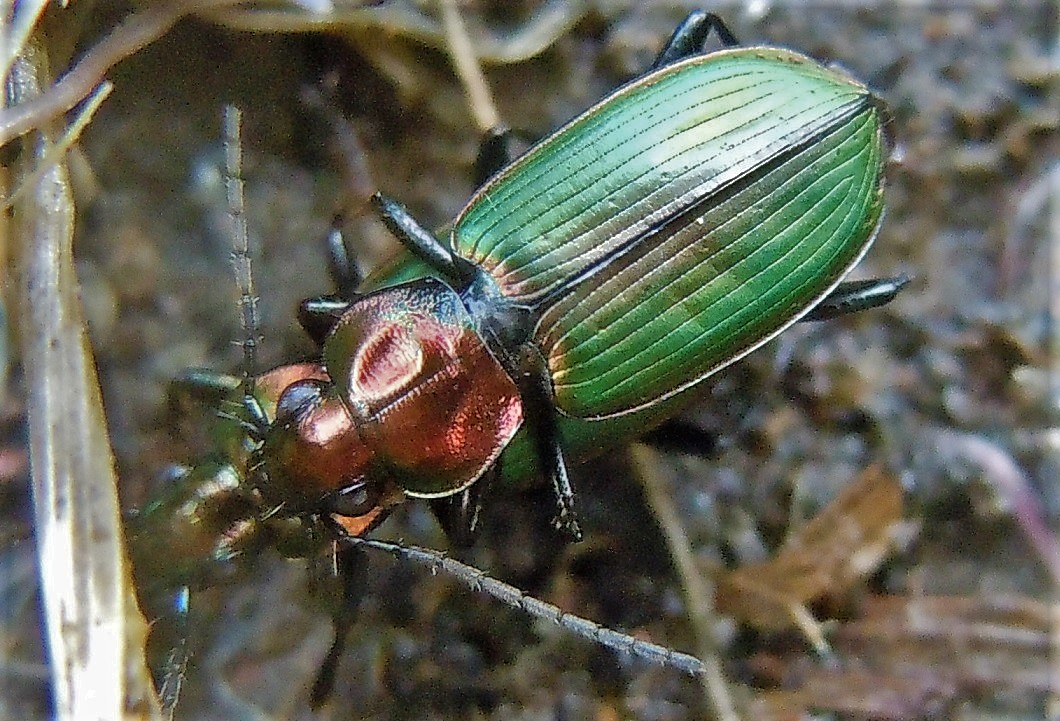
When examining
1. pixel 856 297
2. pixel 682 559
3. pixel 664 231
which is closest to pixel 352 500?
pixel 664 231

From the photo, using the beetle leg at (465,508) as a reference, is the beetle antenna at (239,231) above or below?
above

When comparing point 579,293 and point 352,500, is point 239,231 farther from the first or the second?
point 579,293

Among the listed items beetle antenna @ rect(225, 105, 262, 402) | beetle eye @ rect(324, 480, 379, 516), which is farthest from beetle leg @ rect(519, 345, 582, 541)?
beetle antenna @ rect(225, 105, 262, 402)

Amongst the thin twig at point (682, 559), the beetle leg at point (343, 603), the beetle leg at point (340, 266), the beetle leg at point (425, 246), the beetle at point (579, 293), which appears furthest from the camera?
the thin twig at point (682, 559)

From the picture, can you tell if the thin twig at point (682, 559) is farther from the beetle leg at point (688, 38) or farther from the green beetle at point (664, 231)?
the beetle leg at point (688, 38)

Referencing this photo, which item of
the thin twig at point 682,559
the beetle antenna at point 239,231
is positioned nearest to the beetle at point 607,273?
the beetle antenna at point 239,231

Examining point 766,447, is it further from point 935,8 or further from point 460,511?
point 935,8
